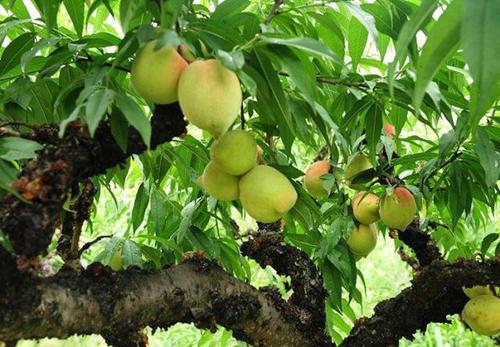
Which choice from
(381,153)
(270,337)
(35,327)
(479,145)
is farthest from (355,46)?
(35,327)

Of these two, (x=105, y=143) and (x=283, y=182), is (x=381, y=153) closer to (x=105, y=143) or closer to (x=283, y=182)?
(x=283, y=182)

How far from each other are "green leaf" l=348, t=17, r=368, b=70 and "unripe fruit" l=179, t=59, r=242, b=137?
346 millimetres

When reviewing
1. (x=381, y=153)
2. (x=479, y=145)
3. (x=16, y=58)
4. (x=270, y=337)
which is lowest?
(x=270, y=337)

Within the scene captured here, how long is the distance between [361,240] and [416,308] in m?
0.18

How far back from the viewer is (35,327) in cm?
64

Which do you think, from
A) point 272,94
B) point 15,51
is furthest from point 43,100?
point 272,94

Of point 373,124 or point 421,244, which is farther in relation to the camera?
point 421,244

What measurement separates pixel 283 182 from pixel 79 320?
0.30 m

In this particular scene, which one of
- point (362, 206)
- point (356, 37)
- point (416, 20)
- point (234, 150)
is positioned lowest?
point (362, 206)

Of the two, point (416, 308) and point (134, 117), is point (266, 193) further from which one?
point (416, 308)

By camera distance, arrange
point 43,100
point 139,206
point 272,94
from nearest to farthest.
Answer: point 272,94, point 43,100, point 139,206

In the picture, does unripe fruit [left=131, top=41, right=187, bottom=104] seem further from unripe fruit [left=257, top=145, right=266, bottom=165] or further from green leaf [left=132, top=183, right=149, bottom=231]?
green leaf [left=132, top=183, right=149, bottom=231]

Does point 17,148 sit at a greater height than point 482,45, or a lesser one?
lesser

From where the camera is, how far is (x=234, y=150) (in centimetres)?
78
